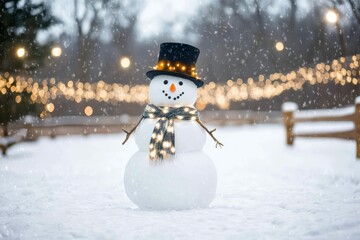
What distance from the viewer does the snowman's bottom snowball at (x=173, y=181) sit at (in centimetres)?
494

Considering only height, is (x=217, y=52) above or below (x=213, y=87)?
above

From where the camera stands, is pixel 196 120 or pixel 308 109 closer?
pixel 196 120

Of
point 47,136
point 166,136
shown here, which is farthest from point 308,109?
point 166,136

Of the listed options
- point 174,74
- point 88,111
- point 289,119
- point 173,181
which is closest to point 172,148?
point 173,181

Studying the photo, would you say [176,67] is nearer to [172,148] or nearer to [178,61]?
[178,61]

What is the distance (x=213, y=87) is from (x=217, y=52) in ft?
38.2

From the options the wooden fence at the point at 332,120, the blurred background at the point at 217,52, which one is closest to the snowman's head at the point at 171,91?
the wooden fence at the point at 332,120

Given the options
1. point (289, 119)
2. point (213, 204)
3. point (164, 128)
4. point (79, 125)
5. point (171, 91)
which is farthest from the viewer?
point (79, 125)

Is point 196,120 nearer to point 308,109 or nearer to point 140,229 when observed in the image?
point 140,229

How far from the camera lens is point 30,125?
1622cm

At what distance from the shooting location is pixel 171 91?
204 inches

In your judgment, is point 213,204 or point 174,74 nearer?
point 174,74

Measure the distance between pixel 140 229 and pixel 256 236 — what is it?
122 centimetres

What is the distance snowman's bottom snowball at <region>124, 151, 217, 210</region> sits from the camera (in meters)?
4.94
